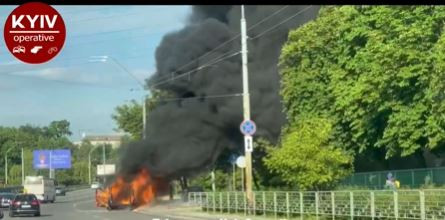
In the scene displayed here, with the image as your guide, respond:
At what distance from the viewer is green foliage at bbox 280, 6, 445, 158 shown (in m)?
37.3

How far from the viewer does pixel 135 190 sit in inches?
2030

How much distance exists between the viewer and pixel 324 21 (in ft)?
151

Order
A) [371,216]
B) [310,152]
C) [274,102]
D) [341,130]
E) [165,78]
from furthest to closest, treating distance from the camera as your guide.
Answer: [165,78]
[274,102]
[341,130]
[310,152]
[371,216]

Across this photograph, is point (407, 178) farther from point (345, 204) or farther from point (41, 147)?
point (41, 147)

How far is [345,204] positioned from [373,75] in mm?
12987

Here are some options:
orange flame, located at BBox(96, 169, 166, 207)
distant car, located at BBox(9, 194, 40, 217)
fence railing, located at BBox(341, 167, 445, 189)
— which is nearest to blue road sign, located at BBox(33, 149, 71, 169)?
orange flame, located at BBox(96, 169, 166, 207)

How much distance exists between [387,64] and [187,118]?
1971 cm

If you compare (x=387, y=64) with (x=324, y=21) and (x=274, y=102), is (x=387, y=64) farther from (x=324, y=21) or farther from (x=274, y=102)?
(x=274, y=102)

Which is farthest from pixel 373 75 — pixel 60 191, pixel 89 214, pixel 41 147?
pixel 41 147

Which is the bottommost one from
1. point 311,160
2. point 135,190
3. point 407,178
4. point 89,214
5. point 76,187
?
Result: point 89,214

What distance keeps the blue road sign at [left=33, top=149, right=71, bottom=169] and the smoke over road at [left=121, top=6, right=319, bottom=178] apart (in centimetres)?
3333

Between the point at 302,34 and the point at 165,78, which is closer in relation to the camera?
the point at 302,34

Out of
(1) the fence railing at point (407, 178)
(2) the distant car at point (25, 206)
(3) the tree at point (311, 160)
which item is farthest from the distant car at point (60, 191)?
(3) the tree at point (311, 160)

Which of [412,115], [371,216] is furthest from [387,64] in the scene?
[371,216]
